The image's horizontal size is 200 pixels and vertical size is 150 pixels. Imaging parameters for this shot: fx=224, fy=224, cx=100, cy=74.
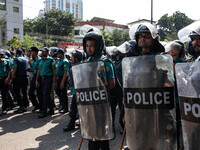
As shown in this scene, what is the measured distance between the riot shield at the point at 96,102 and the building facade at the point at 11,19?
110ft

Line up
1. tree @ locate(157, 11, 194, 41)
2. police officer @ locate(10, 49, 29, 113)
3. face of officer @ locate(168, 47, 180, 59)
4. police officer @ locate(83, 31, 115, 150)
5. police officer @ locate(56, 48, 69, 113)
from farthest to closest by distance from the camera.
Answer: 1. tree @ locate(157, 11, 194, 41)
2. police officer @ locate(10, 49, 29, 113)
3. police officer @ locate(56, 48, 69, 113)
4. face of officer @ locate(168, 47, 180, 59)
5. police officer @ locate(83, 31, 115, 150)

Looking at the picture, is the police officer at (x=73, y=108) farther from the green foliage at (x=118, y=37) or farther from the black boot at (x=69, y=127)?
the green foliage at (x=118, y=37)

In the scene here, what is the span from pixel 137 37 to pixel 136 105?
82 cm

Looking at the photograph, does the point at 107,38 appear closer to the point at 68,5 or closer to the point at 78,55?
the point at 78,55

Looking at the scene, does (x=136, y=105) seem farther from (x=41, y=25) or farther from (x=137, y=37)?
(x=41, y=25)

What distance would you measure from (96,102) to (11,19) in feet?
118

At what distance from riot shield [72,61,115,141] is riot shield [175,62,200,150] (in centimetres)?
80

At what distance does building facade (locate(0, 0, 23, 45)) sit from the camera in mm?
→ 33344

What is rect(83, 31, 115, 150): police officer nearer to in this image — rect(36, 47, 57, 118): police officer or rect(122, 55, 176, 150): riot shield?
rect(122, 55, 176, 150): riot shield

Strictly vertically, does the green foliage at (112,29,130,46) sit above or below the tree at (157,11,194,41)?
below

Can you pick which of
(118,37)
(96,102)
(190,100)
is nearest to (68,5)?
(118,37)

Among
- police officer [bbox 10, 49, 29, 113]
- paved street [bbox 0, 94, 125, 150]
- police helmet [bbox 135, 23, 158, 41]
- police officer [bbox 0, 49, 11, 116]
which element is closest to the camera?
police helmet [bbox 135, 23, 158, 41]

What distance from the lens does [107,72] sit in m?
2.45

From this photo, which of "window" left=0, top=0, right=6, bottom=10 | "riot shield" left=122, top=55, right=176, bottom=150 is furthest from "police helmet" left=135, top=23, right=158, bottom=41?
"window" left=0, top=0, right=6, bottom=10
